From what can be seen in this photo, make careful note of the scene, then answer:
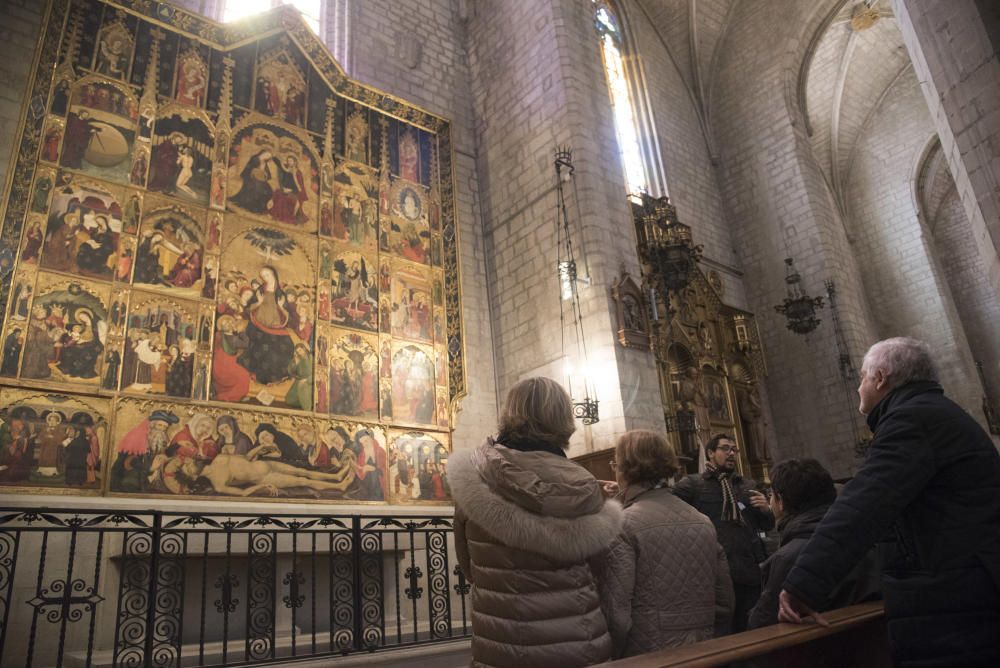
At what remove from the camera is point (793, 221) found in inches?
542

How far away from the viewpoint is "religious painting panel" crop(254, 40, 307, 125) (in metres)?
8.43

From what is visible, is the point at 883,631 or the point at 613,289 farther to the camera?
the point at 613,289

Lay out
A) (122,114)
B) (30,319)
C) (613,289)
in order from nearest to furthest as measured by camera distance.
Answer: (30,319) < (122,114) < (613,289)

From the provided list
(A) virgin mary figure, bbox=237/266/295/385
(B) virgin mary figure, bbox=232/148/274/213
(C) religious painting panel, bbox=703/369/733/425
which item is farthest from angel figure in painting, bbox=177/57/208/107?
(C) religious painting panel, bbox=703/369/733/425

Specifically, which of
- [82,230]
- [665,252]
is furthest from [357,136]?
[665,252]

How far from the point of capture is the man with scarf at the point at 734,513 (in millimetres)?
3342

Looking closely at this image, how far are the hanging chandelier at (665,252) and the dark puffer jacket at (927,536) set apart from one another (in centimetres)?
884

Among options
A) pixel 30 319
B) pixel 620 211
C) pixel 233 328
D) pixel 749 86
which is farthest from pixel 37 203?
pixel 749 86

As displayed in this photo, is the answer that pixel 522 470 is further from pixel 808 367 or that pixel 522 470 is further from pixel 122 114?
pixel 808 367

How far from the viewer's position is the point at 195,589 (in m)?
6.08

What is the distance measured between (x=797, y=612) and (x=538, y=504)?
0.84m

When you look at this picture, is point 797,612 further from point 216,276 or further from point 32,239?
point 32,239

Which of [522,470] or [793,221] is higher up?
[793,221]

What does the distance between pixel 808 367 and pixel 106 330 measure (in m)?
11.8
